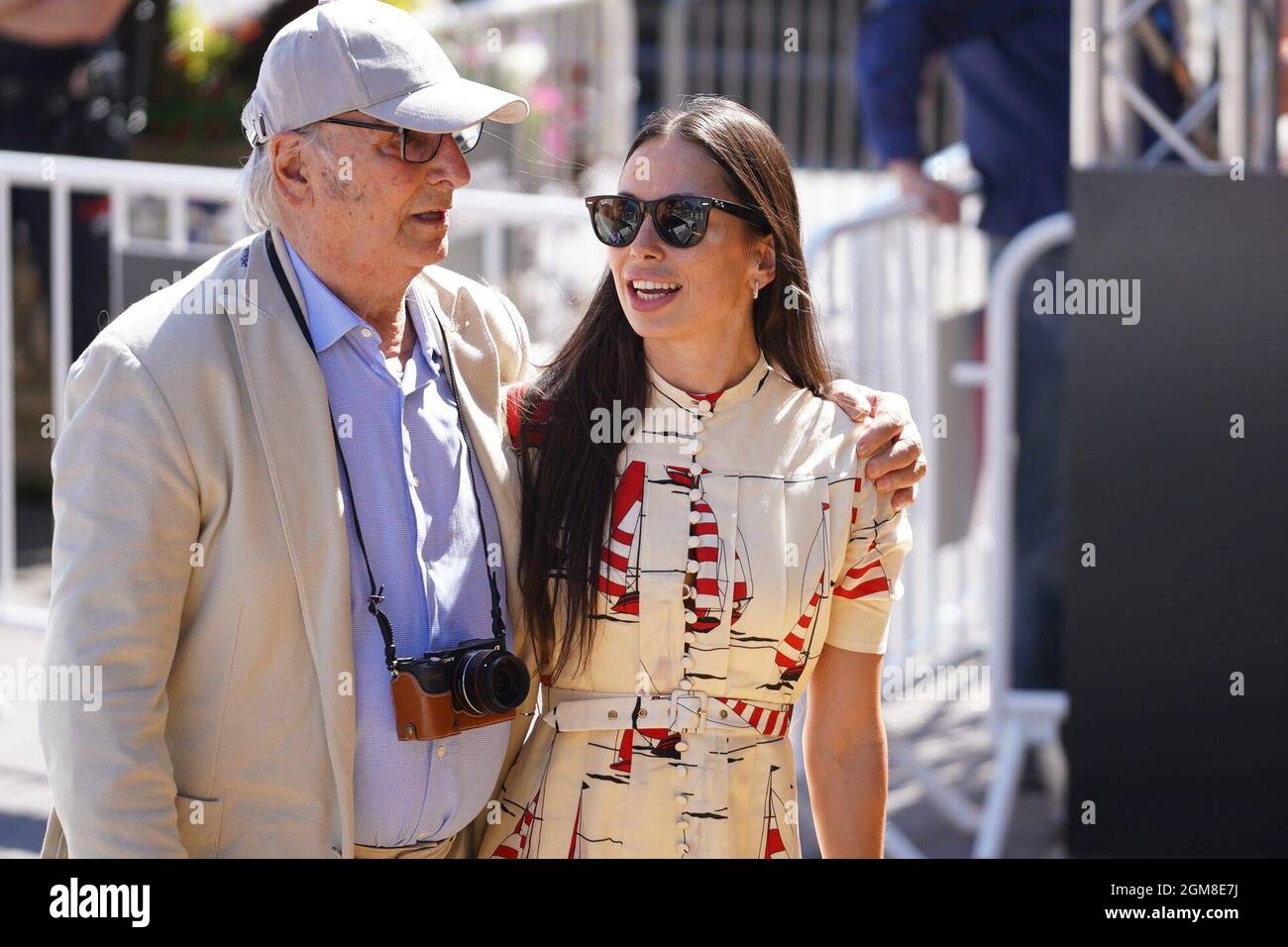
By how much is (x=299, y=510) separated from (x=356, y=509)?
3.9 inches

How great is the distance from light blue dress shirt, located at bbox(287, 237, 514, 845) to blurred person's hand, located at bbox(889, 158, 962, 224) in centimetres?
295

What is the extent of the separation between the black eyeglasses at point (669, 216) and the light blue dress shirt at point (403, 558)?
395mm

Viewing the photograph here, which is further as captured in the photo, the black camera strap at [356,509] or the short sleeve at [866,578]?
the short sleeve at [866,578]

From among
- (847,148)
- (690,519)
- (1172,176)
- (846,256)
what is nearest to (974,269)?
(846,256)

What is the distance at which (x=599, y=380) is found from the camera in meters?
2.57

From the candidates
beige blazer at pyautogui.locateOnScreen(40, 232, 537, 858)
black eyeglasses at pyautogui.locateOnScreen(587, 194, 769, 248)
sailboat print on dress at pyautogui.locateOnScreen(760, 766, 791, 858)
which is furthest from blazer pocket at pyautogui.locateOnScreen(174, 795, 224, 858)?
black eyeglasses at pyautogui.locateOnScreen(587, 194, 769, 248)

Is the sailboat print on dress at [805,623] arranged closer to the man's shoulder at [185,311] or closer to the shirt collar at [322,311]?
the shirt collar at [322,311]

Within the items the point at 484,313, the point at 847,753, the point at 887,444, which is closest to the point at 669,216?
the point at 484,313

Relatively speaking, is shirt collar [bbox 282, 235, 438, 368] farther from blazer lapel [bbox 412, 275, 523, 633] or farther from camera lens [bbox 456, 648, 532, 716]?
camera lens [bbox 456, 648, 532, 716]

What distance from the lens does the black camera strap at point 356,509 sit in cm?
228

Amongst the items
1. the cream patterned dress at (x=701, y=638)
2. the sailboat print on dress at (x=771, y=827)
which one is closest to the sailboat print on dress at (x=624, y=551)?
the cream patterned dress at (x=701, y=638)

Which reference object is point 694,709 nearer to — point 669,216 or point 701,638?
point 701,638

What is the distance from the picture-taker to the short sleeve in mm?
2523

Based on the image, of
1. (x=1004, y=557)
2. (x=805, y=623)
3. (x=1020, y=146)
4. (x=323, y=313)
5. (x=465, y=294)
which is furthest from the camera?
(x=1020, y=146)
